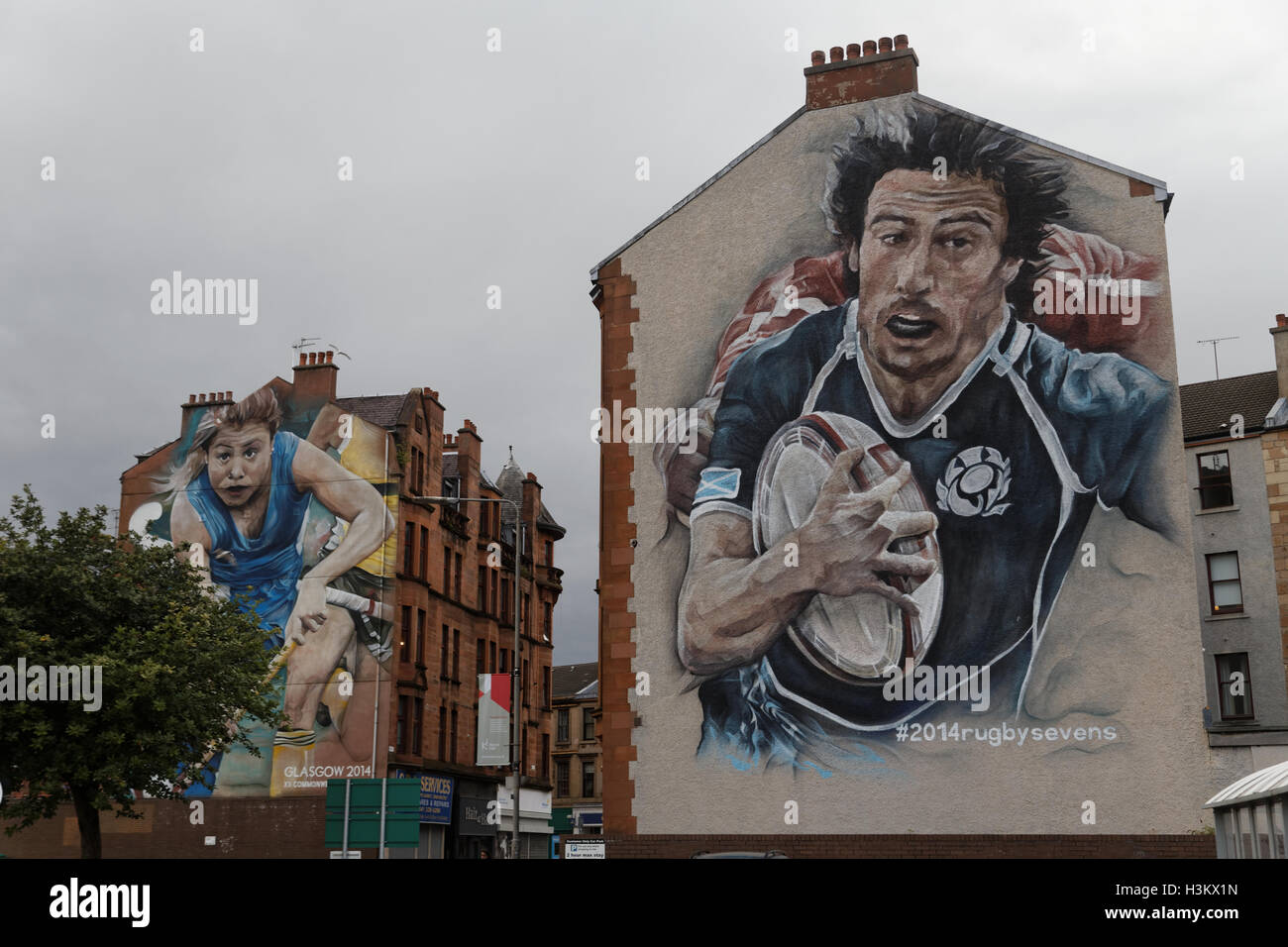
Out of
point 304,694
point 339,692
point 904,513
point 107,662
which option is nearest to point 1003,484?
point 904,513

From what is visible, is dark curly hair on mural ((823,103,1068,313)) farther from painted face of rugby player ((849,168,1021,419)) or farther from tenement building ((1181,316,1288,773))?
tenement building ((1181,316,1288,773))

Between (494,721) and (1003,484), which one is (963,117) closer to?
(1003,484)

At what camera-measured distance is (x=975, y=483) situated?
90.0 ft

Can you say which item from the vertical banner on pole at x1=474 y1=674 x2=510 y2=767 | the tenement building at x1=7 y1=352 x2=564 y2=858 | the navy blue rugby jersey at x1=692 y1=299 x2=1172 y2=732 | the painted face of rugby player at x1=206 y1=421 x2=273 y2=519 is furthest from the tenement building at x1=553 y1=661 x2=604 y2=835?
the navy blue rugby jersey at x1=692 y1=299 x2=1172 y2=732

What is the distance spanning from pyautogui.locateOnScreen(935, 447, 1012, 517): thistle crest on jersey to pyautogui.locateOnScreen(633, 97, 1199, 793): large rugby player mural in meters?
0.05

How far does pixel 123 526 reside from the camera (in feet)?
171

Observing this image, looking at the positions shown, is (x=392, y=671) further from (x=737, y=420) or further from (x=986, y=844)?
(x=986, y=844)

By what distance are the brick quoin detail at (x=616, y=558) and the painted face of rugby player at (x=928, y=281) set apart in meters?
6.16

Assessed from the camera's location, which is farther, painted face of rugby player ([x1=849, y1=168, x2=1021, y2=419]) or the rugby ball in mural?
painted face of rugby player ([x1=849, y1=168, x2=1021, y2=419])

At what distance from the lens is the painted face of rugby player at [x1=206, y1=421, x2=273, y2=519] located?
49.8m

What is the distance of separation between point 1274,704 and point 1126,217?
18441mm

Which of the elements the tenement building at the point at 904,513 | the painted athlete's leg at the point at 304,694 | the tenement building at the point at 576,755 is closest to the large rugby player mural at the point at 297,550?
the painted athlete's leg at the point at 304,694

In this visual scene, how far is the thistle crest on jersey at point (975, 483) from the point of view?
89.3 feet
